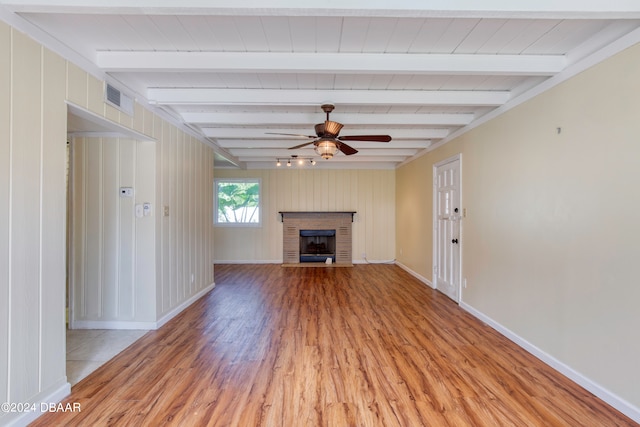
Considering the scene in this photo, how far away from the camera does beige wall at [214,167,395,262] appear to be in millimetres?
7422

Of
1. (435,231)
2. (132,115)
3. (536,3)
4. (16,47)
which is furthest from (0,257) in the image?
(435,231)

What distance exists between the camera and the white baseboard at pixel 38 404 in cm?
170

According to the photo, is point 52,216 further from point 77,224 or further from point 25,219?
point 77,224

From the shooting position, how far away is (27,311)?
1.81m

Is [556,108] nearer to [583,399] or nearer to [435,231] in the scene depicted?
[583,399]

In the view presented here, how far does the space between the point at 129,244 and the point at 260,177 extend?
14.4ft

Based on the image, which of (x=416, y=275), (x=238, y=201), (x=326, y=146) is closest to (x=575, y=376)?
(x=326, y=146)

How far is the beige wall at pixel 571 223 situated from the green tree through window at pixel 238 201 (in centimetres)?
530

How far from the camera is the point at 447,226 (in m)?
4.57

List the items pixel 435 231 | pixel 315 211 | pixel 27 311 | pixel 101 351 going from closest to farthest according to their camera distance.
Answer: pixel 27 311
pixel 101 351
pixel 435 231
pixel 315 211

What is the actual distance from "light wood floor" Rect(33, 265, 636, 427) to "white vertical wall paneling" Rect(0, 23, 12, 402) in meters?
0.55

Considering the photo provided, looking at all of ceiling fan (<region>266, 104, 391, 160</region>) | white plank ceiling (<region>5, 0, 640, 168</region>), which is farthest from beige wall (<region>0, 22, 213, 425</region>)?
ceiling fan (<region>266, 104, 391, 160</region>)

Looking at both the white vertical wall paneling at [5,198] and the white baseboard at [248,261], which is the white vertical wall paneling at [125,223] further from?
the white baseboard at [248,261]

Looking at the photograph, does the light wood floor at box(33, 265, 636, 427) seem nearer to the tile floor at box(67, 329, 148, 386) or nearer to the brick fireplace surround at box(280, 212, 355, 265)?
the tile floor at box(67, 329, 148, 386)
